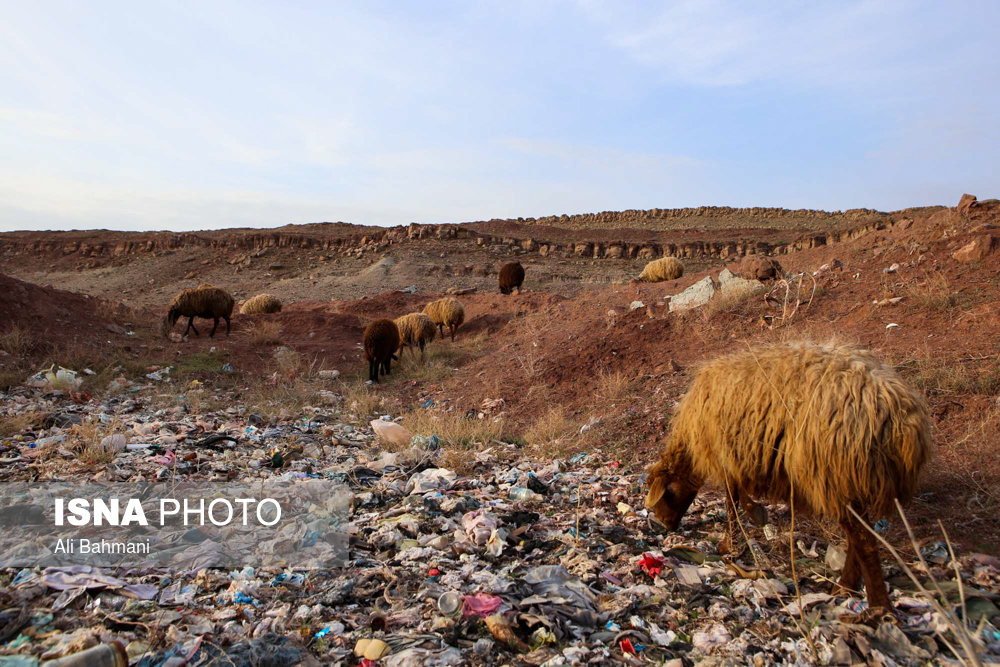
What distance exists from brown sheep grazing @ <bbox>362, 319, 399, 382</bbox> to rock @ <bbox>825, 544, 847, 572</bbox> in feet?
27.5

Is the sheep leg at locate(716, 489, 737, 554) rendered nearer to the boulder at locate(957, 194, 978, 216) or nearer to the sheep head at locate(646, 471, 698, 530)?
the sheep head at locate(646, 471, 698, 530)

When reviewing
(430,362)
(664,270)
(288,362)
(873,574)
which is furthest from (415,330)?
(873,574)

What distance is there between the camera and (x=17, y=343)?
372 inches

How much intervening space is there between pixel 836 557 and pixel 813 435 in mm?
975

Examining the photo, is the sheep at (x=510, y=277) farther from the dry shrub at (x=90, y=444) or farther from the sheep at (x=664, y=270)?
the dry shrub at (x=90, y=444)

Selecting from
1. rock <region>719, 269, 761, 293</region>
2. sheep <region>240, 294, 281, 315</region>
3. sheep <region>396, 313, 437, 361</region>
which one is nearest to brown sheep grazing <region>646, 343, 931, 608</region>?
rock <region>719, 269, 761, 293</region>

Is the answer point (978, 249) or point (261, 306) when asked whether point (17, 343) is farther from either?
point (978, 249)

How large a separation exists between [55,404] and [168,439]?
2.90 meters

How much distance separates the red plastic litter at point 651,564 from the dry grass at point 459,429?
278cm

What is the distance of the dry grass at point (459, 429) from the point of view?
6129 mm

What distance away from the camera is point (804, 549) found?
363 cm

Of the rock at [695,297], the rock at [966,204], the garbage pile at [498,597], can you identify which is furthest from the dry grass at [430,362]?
the rock at [966,204]

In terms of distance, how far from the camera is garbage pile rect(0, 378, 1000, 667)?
2586 millimetres

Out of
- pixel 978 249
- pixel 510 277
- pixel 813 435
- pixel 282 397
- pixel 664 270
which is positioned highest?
pixel 978 249
